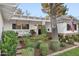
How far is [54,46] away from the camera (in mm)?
6176

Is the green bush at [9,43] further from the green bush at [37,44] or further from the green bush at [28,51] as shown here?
the green bush at [37,44]

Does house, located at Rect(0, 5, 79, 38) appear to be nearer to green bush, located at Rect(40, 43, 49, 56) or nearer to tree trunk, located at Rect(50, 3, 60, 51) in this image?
tree trunk, located at Rect(50, 3, 60, 51)

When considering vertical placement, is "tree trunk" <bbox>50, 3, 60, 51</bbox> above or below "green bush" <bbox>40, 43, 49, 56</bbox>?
above

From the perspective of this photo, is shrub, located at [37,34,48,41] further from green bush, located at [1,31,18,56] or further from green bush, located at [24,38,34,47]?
green bush, located at [1,31,18,56]

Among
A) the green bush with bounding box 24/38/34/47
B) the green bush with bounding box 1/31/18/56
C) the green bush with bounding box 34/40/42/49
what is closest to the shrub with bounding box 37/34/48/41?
the green bush with bounding box 34/40/42/49

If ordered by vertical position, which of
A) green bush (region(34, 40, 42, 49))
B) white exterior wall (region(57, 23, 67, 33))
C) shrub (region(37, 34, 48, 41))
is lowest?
green bush (region(34, 40, 42, 49))

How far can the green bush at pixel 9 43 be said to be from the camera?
6.13 m

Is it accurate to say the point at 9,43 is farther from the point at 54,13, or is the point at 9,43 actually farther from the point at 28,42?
the point at 54,13

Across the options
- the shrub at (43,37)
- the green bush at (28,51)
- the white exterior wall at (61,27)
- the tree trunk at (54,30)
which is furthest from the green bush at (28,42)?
the white exterior wall at (61,27)

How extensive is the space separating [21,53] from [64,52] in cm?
84

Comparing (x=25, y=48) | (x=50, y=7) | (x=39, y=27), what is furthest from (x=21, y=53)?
(x=50, y=7)

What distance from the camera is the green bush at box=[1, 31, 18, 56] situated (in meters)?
6.13

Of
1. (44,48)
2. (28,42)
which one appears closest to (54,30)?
(44,48)

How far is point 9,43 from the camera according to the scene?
242 inches
